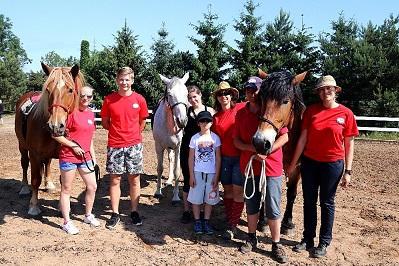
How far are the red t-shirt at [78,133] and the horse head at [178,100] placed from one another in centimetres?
108

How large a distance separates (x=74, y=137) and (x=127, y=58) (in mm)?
15909

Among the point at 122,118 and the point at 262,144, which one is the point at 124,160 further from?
the point at 262,144

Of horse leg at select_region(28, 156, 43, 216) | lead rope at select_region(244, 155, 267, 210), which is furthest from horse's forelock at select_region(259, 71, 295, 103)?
horse leg at select_region(28, 156, 43, 216)

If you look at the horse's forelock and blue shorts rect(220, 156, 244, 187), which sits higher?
the horse's forelock

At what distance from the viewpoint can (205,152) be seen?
4273mm

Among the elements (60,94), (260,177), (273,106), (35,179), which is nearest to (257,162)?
(260,177)

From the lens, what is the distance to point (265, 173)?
3.65m

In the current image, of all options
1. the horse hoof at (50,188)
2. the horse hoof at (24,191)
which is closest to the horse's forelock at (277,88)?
the horse hoof at (50,188)

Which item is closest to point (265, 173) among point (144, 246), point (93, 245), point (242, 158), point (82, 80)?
point (242, 158)

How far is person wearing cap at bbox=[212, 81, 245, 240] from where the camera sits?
13.6 feet

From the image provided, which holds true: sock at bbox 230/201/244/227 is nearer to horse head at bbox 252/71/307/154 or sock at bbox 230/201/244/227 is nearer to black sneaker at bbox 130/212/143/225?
horse head at bbox 252/71/307/154

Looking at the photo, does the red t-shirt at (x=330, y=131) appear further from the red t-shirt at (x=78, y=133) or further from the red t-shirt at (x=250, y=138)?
the red t-shirt at (x=78, y=133)

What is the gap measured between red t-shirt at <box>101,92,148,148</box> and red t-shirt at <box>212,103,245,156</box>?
992mm

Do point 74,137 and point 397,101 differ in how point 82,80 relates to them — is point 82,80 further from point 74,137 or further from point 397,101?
point 397,101
